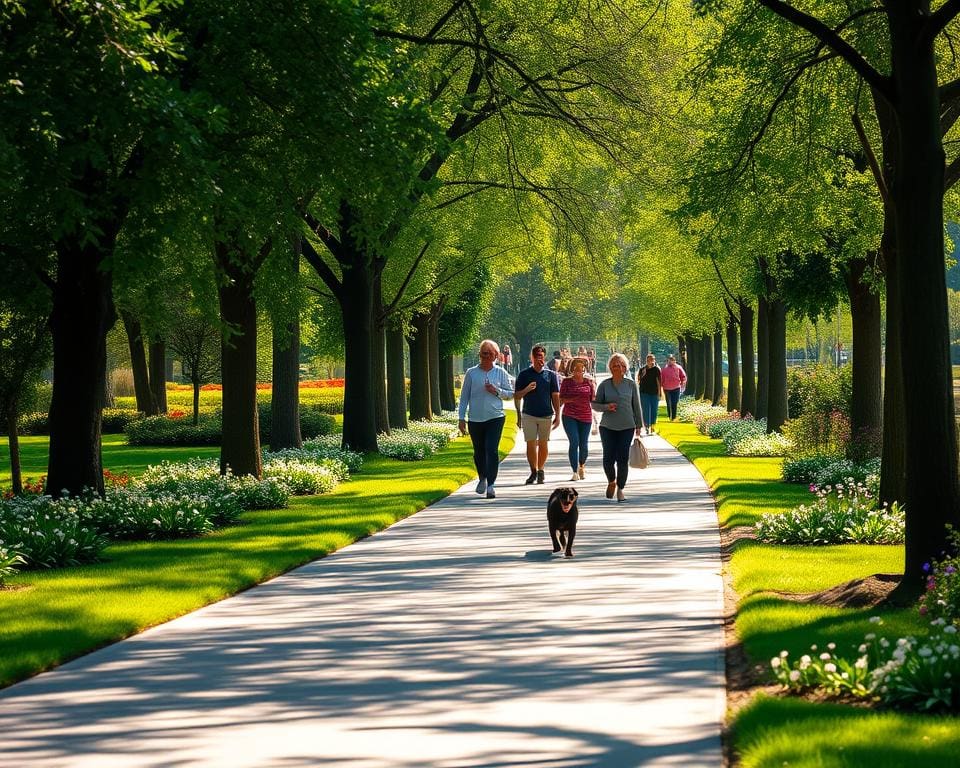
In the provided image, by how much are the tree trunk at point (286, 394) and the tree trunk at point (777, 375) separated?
1197 cm

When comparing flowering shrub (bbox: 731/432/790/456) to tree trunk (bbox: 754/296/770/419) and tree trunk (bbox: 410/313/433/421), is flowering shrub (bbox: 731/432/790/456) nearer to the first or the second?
tree trunk (bbox: 754/296/770/419)

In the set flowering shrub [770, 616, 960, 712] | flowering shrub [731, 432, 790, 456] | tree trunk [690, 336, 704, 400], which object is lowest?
flowering shrub [770, 616, 960, 712]

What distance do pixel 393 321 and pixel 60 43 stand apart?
82.9 feet

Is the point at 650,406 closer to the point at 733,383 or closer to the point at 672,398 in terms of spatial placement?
the point at 672,398

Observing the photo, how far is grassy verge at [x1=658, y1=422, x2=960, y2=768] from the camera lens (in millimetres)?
5559

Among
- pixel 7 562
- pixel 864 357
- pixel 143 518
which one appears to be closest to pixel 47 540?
pixel 7 562

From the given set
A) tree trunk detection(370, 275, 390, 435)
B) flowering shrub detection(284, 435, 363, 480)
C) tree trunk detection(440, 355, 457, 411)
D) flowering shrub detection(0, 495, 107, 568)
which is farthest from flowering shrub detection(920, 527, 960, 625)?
tree trunk detection(440, 355, 457, 411)

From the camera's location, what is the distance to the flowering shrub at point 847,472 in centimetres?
1853

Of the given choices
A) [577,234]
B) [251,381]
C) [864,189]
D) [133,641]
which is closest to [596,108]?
[577,234]

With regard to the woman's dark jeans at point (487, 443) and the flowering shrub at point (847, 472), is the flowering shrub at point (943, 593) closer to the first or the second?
the flowering shrub at point (847, 472)

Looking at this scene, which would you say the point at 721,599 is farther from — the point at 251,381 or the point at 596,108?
the point at 596,108

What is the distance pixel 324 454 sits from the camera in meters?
24.7

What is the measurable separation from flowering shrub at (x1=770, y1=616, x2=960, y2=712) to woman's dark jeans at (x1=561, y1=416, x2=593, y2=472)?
49.9 feet

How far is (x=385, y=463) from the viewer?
26906mm
